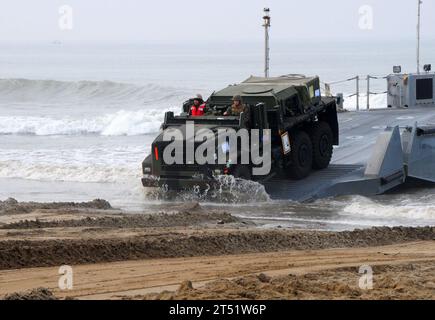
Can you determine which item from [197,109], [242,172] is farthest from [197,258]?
[197,109]

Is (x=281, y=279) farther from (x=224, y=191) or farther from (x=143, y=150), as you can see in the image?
(x=143, y=150)

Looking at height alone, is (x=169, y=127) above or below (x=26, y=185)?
above

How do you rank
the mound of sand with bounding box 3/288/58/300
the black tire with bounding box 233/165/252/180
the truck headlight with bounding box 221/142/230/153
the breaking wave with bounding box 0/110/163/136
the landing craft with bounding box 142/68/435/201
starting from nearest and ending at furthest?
the mound of sand with bounding box 3/288/58/300 → the truck headlight with bounding box 221/142/230/153 → the black tire with bounding box 233/165/252/180 → the landing craft with bounding box 142/68/435/201 → the breaking wave with bounding box 0/110/163/136

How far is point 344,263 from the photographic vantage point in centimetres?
1044

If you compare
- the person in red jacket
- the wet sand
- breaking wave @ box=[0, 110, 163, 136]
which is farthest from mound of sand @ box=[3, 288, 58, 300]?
breaking wave @ box=[0, 110, 163, 136]

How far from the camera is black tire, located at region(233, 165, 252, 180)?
52.8 ft

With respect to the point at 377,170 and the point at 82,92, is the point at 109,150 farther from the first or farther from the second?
the point at 82,92

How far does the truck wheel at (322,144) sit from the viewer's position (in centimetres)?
1788

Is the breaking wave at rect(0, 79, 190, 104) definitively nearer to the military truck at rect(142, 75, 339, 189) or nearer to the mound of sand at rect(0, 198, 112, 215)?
the military truck at rect(142, 75, 339, 189)

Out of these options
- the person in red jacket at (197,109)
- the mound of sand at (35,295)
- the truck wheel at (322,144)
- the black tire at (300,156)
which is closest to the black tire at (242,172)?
the black tire at (300,156)

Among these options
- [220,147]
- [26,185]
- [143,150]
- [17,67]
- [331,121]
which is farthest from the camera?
[17,67]

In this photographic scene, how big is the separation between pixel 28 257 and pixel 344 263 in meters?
3.23

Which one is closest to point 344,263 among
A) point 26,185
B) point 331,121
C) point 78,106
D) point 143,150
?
point 331,121

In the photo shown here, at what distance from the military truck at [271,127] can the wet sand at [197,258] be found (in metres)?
1.67
